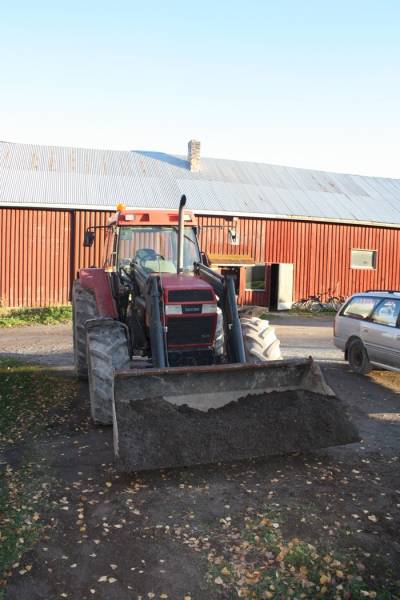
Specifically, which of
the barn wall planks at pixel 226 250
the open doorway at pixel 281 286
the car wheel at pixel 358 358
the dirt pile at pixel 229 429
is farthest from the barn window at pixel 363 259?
the dirt pile at pixel 229 429

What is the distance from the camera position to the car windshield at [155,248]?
7.67 m

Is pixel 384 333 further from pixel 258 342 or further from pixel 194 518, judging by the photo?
pixel 194 518

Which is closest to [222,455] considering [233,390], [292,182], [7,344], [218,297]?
[233,390]

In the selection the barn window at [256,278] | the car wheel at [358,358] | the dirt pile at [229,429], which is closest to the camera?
the dirt pile at [229,429]

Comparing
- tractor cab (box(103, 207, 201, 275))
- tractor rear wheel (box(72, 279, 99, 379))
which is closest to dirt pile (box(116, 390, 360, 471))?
tractor cab (box(103, 207, 201, 275))

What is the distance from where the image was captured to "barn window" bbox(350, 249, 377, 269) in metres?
23.2

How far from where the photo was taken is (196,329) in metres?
6.46

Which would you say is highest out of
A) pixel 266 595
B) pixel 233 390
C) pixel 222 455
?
pixel 233 390

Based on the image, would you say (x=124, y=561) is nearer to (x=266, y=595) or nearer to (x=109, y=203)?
(x=266, y=595)

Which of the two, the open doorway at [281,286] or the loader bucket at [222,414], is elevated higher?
the open doorway at [281,286]

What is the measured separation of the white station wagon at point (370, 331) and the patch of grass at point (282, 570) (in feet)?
18.5

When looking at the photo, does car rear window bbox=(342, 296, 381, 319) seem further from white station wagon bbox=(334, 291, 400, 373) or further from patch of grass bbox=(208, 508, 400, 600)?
patch of grass bbox=(208, 508, 400, 600)

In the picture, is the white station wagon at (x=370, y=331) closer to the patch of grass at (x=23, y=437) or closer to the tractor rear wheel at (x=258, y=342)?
the tractor rear wheel at (x=258, y=342)

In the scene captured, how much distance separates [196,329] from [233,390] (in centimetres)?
97
